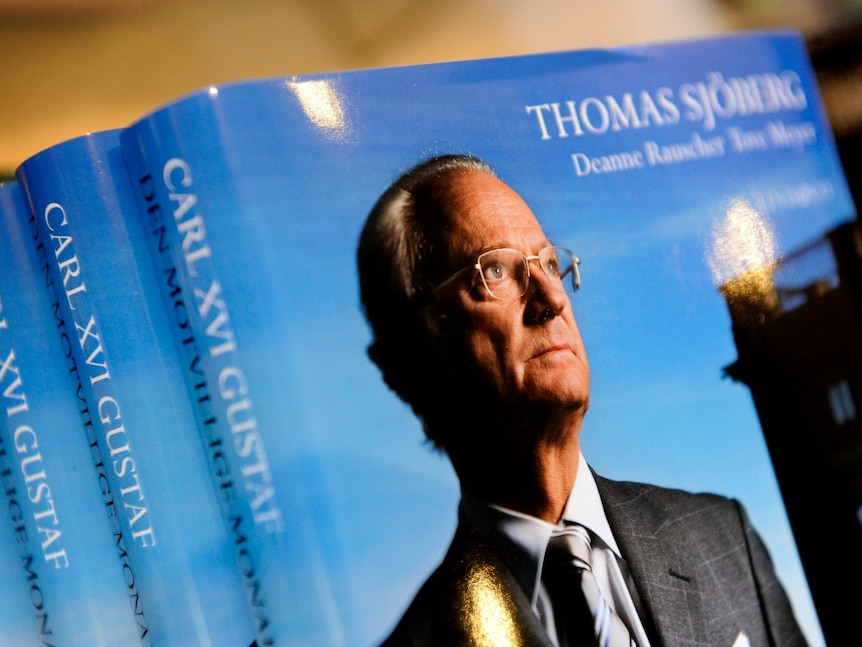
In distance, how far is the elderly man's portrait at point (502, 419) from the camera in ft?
1.78

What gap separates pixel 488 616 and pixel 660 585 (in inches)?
4.7

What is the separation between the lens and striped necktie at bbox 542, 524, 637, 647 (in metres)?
0.55

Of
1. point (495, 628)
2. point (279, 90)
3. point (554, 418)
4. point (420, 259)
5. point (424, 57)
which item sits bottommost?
point (495, 628)

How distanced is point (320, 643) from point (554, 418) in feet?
0.63

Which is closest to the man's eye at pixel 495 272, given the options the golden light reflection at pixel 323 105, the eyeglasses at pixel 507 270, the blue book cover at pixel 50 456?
the eyeglasses at pixel 507 270

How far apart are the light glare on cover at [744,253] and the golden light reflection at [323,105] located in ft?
0.91

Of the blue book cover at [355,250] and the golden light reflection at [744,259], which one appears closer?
the blue book cover at [355,250]

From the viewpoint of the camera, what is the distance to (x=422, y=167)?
0.57m

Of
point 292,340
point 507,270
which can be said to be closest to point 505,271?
point 507,270

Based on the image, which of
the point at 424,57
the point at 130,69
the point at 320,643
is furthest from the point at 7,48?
the point at 320,643

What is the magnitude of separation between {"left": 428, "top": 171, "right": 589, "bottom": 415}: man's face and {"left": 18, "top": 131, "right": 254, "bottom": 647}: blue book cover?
17 cm

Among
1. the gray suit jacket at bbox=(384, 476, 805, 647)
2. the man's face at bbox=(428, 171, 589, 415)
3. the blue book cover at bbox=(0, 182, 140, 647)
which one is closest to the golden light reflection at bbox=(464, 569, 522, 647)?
the gray suit jacket at bbox=(384, 476, 805, 647)

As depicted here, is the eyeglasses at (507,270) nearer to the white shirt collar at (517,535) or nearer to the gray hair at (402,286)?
the gray hair at (402,286)

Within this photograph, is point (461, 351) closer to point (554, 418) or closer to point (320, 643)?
point (554, 418)
